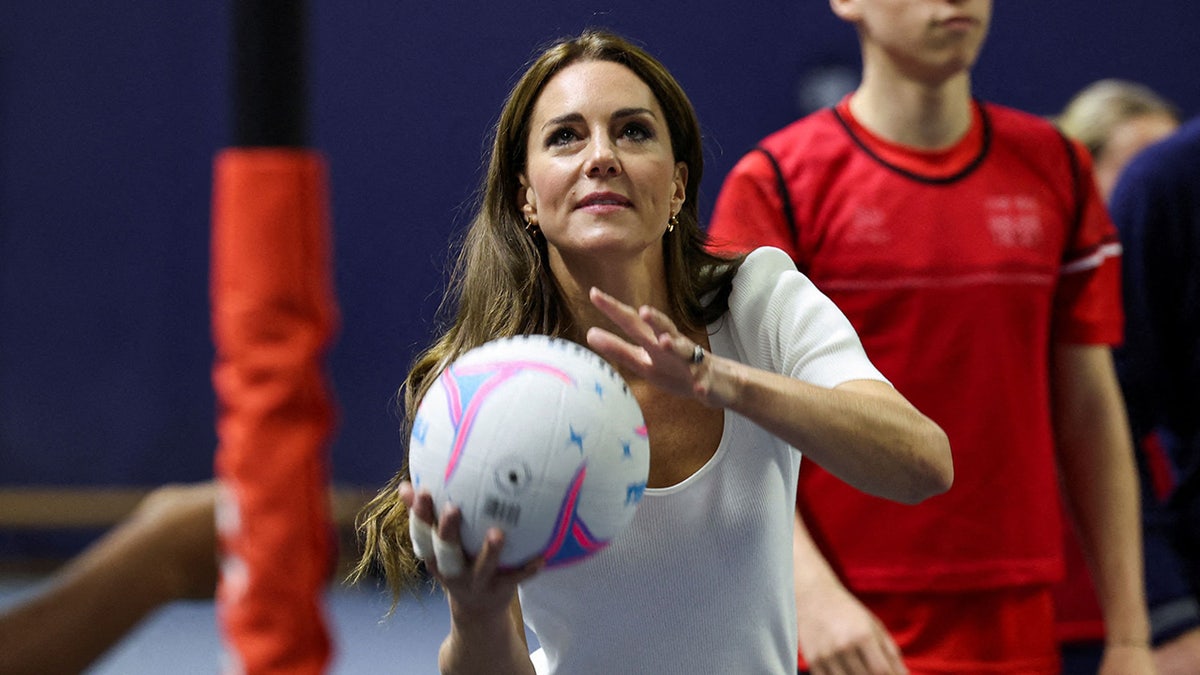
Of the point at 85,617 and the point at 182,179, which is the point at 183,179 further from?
the point at 85,617

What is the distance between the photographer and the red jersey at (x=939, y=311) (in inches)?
100

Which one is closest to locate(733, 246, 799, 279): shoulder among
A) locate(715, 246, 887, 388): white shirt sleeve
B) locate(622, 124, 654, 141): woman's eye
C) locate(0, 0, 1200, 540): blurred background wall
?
locate(715, 246, 887, 388): white shirt sleeve

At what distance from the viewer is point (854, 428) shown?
1894 millimetres

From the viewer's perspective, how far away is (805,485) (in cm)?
260

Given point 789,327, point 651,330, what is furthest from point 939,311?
point 651,330

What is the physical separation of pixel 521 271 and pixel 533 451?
2.11 feet

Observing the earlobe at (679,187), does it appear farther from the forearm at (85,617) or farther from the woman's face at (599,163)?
the forearm at (85,617)

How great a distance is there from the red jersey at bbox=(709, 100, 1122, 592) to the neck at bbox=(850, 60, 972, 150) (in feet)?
0.11

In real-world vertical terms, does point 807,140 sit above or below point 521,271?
above

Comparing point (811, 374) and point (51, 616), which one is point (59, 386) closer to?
point (811, 374)

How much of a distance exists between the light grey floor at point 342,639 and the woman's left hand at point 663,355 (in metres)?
3.81

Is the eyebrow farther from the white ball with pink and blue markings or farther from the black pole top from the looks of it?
the black pole top

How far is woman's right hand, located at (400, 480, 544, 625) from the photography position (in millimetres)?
1714

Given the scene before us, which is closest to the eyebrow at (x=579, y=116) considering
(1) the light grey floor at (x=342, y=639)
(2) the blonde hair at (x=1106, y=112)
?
(2) the blonde hair at (x=1106, y=112)
